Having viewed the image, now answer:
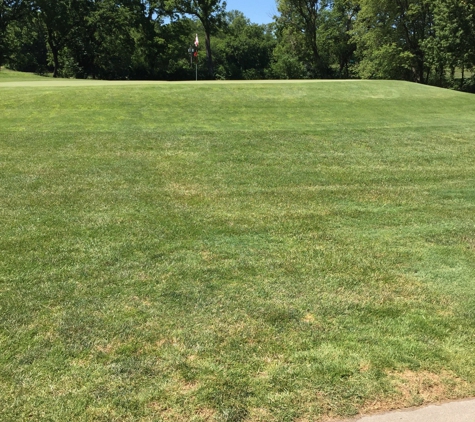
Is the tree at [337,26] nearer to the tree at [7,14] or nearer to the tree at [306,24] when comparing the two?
the tree at [306,24]

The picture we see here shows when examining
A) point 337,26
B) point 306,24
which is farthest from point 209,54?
point 337,26

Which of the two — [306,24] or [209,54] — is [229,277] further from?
[306,24]

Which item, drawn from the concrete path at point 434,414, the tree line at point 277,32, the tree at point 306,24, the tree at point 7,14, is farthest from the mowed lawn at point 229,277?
the tree at point 306,24

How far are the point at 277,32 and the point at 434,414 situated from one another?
5615 cm

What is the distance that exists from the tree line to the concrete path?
34221mm

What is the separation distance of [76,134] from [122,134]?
101 cm

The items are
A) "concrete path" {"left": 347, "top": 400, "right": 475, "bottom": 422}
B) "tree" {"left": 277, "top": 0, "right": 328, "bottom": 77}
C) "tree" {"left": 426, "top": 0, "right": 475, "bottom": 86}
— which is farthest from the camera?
"tree" {"left": 277, "top": 0, "right": 328, "bottom": 77}

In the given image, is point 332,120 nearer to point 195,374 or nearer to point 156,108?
point 156,108

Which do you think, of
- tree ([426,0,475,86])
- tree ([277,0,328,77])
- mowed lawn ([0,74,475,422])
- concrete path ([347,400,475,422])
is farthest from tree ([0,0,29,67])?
concrete path ([347,400,475,422])

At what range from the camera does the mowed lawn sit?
2705 mm

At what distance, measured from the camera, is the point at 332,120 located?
11992 millimetres

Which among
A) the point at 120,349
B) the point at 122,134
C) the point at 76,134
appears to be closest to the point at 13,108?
the point at 76,134

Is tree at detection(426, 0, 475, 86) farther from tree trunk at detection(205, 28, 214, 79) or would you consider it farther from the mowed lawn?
the mowed lawn

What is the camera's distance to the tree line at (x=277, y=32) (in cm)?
3469
